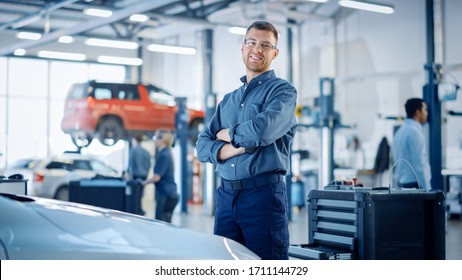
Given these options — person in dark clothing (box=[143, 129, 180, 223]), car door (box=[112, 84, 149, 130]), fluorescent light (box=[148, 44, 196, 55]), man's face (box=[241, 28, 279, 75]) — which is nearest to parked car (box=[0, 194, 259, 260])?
man's face (box=[241, 28, 279, 75])

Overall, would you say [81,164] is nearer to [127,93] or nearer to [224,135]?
[127,93]

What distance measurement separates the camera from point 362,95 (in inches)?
592

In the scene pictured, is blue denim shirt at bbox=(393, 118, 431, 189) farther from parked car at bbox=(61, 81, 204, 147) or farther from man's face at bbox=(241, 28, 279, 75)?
parked car at bbox=(61, 81, 204, 147)

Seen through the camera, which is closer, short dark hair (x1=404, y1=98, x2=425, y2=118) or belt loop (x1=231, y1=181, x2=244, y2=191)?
belt loop (x1=231, y1=181, x2=244, y2=191)

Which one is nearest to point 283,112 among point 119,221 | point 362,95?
point 119,221

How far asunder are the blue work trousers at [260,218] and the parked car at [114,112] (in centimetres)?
1203

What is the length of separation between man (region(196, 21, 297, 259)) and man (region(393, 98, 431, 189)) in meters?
3.33

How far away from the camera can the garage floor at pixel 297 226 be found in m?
7.65

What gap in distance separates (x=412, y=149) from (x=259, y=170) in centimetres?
355

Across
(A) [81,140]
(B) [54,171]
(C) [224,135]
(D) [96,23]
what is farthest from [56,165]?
(C) [224,135]

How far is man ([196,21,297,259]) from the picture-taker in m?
2.74

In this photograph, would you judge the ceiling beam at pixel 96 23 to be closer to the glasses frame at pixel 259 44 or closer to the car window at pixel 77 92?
the car window at pixel 77 92

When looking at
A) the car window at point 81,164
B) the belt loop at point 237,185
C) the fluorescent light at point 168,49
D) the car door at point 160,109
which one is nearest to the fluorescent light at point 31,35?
the fluorescent light at point 168,49

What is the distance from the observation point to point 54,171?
13.1 meters
